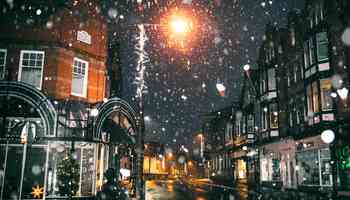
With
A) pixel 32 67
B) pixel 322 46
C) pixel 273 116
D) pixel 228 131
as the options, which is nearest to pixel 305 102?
pixel 322 46

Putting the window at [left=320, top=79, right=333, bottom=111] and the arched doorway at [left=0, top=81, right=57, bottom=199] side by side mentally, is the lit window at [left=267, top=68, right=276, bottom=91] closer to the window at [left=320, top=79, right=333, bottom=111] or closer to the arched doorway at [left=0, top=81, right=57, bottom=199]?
the window at [left=320, top=79, right=333, bottom=111]

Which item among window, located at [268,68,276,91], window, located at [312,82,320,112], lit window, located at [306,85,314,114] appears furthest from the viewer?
window, located at [268,68,276,91]

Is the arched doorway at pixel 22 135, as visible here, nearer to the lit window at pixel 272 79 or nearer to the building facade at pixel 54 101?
the building facade at pixel 54 101

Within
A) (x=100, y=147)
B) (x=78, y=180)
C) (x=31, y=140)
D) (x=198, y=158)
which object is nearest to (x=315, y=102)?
(x=100, y=147)

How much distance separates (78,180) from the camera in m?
17.8

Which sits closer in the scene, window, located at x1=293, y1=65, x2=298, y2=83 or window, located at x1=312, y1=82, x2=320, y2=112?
window, located at x1=312, y1=82, x2=320, y2=112

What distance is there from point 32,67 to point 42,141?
4230 mm

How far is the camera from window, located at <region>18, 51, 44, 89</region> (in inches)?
772

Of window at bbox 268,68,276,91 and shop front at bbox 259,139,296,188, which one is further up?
window at bbox 268,68,276,91

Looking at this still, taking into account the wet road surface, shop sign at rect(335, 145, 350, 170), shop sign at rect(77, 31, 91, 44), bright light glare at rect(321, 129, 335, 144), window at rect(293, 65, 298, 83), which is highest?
window at rect(293, 65, 298, 83)

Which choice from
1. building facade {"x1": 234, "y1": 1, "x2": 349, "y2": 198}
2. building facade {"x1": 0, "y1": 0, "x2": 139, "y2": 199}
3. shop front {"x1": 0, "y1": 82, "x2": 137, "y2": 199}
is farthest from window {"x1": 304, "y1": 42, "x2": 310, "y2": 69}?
shop front {"x1": 0, "y1": 82, "x2": 137, "y2": 199}

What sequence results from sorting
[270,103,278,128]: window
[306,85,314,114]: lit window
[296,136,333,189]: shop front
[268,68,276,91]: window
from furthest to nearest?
[268,68,276,91]: window < [270,103,278,128]: window < [306,85,314,114]: lit window < [296,136,333,189]: shop front

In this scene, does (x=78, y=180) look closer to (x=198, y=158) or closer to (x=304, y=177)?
(x=304, y=177)

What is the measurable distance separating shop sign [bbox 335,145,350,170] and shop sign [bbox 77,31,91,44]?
19303 mm
